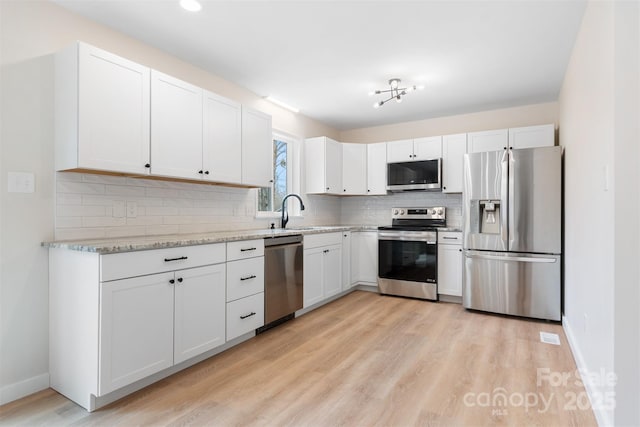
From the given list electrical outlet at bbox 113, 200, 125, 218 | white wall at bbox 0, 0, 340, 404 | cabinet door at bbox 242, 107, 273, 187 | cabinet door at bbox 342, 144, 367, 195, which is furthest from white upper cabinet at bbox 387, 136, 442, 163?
white wall at bbox 0, 0, 340, 404

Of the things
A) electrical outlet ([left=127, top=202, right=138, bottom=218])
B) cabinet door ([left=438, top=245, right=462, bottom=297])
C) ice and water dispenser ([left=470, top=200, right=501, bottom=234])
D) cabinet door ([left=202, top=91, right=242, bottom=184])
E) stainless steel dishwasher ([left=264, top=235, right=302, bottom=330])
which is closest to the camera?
electrical outlet ([left=127, top=202, right=138, bottom=218])

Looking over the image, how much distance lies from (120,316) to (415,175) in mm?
3733

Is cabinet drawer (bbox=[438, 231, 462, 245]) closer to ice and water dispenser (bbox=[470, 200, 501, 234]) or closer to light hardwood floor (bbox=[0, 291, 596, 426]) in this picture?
ice and water dispenser (bbox=[470, 200, 501, 234])

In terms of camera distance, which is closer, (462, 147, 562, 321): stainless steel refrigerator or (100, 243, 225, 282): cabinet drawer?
(100, 243, 225, 282): cabinet drawer

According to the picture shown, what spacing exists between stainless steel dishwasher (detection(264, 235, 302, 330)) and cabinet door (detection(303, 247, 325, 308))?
0.40ft

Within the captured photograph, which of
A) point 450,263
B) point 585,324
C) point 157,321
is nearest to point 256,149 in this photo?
point 157,321

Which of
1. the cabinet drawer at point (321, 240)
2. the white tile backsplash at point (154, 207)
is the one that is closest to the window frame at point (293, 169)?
the white tile backsplash at point (154, 207)

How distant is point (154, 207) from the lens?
2.75 meters

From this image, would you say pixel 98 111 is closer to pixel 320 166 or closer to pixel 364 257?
pixel 320 166

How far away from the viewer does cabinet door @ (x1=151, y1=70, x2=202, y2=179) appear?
246 centimetres

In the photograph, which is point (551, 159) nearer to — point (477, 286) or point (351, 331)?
point (477, 286)

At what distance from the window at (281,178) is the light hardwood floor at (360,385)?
1.50 metres

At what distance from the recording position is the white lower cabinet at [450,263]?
160 inches

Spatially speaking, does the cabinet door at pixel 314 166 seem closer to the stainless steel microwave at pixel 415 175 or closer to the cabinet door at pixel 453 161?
the stainless steel microwave at pixel 415 175
